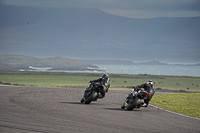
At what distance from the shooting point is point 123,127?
14.4 meters

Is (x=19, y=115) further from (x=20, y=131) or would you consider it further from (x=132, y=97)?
(x=132, y=97)

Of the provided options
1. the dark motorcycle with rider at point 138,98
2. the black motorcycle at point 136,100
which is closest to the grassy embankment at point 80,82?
the dark motorcycle with rider at point 138,98

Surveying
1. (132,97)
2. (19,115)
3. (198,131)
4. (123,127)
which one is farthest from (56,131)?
(132,97)

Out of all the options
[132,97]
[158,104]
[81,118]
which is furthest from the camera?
[158,104]

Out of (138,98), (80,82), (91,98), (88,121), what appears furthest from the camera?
(80,82)

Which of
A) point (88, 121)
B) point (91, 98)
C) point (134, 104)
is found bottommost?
point (88, 121)

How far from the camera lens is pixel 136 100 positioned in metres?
20.2

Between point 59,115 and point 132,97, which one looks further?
point 132,97

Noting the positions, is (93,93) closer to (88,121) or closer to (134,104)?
(134,104)

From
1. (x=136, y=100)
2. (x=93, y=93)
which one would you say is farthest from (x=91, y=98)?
(x=136, y=100)

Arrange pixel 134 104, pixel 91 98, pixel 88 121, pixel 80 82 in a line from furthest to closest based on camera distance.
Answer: pixel 80 82
pixel 91 98
pixel 134 104
pixel 88 121

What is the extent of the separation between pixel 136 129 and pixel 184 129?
74.4 inches

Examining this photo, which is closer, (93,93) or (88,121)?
(88,121)

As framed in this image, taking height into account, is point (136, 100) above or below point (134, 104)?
above
